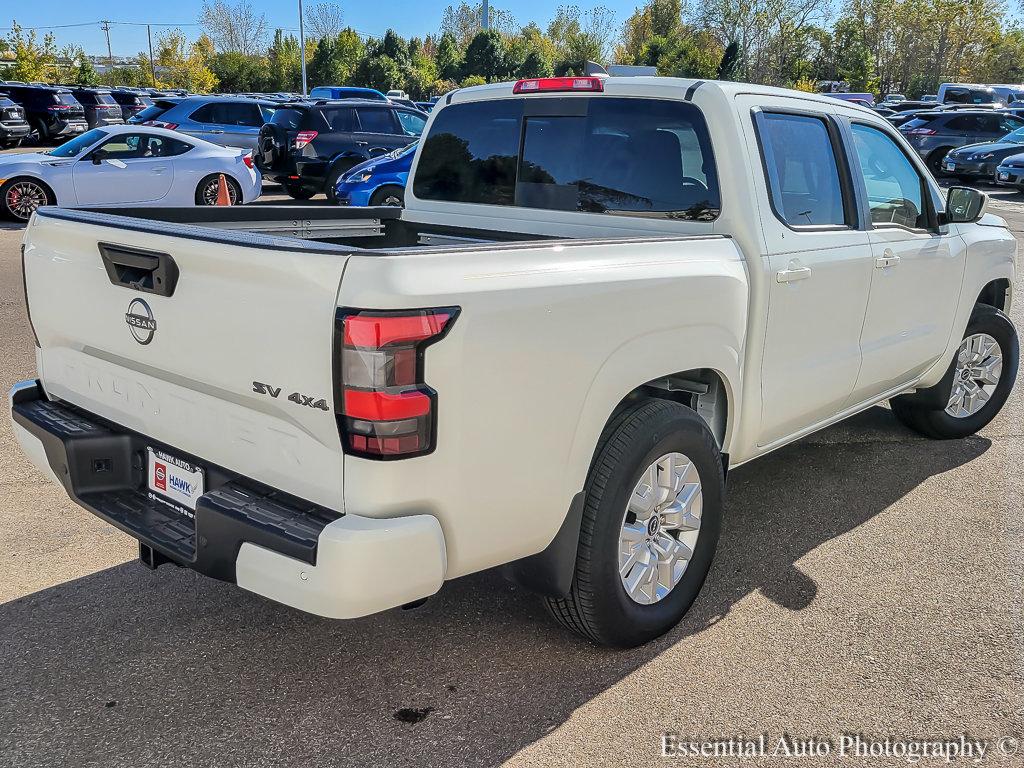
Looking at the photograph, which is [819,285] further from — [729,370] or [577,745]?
[577,745]

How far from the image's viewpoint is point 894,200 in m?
4.53

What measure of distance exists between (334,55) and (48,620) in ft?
217

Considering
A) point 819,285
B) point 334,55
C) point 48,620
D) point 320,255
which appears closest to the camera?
point 320,255

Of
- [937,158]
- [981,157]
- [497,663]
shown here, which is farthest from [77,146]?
[937,158]

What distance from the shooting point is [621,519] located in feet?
9.87

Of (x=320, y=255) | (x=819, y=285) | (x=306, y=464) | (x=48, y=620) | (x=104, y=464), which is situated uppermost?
(x=320, y=255)

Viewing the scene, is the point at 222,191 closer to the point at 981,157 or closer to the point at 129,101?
the point at 981,157

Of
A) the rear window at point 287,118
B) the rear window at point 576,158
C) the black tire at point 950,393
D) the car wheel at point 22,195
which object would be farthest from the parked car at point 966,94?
the rear window at point 576,158

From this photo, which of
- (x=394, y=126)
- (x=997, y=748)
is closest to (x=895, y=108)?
(x=394, y=126)

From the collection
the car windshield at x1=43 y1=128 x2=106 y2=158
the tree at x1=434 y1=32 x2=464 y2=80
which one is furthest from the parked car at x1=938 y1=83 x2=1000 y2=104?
the tree at x1=434 y1=32 x2=464 y2=80

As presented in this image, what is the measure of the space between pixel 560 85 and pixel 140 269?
206cm

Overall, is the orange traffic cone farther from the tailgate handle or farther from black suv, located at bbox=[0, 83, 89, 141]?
black suv, located at bbox=[0, 83, 89, 141]

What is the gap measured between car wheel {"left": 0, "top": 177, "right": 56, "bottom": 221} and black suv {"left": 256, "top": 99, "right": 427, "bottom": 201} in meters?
4.05

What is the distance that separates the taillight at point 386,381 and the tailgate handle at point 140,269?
0.71 meters
